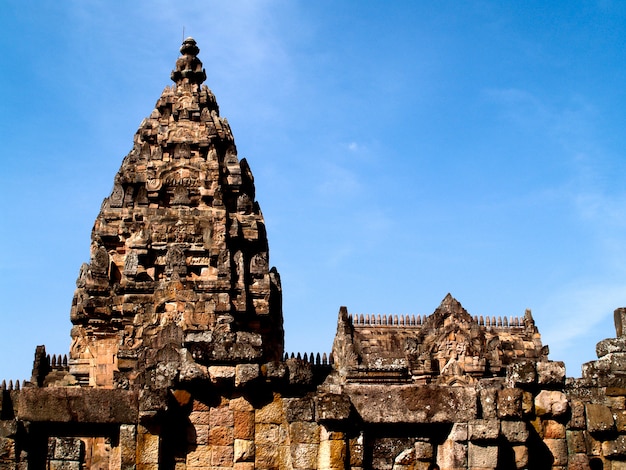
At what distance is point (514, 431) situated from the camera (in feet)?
32.5

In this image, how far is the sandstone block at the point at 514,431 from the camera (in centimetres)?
989

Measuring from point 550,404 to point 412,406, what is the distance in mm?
1711

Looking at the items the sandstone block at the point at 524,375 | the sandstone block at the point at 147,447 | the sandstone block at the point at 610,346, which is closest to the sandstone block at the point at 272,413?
the sandstone block at the point at 147,447

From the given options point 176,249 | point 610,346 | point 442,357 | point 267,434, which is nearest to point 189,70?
point 176,249

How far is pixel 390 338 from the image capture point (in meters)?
35.6

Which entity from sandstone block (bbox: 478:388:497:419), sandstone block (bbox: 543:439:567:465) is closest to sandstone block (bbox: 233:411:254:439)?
sandstone block (bbox: 478:388:497:419)

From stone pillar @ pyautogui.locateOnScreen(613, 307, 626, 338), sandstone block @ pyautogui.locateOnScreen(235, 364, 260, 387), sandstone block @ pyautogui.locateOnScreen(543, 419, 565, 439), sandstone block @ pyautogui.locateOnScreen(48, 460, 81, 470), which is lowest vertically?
sandstone block @ pyautogui.locateOnScreen(48, 460, 81, 470)

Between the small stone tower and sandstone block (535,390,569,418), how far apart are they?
12.5 metres

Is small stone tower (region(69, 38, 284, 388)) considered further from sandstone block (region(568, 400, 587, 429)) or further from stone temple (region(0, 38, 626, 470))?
sandstone block (region(568, 400, 587, 429))

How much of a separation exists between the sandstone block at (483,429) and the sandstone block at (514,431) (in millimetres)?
244

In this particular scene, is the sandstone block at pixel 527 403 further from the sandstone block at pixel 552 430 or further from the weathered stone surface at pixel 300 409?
the weathered stone surface at pixel 300 409

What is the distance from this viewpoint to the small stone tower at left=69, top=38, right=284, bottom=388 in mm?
23938

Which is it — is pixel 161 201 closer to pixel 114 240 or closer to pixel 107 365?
pixel 114 240

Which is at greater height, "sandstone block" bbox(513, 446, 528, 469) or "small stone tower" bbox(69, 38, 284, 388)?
"small stone tower" bbox(69, 38, 284, 388)
